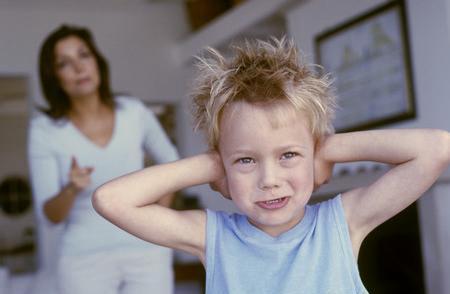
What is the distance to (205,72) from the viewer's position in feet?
3.89

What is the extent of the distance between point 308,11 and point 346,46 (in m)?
0.44

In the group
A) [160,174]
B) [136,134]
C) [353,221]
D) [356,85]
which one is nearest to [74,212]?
[136,134]

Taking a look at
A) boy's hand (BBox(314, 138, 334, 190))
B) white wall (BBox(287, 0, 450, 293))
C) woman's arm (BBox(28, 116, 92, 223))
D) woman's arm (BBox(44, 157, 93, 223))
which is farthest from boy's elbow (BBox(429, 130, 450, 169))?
white wall (BBox(287, 0, 450, 293))

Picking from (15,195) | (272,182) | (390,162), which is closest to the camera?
(272,182)

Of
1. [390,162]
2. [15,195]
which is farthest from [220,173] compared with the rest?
[15,195]

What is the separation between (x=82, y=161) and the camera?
192cm

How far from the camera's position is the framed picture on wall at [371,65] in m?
3.31

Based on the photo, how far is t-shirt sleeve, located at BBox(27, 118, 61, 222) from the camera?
1880 millimetres

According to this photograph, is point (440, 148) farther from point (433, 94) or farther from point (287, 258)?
point (433, 94)

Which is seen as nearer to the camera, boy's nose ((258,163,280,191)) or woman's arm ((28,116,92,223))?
boy's nose ((258,163,280,191))

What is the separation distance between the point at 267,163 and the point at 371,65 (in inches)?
102

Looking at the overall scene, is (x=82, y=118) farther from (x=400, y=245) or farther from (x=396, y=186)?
(x=400, y=245)

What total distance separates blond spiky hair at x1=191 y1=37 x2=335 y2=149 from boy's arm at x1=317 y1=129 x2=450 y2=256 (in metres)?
0.05

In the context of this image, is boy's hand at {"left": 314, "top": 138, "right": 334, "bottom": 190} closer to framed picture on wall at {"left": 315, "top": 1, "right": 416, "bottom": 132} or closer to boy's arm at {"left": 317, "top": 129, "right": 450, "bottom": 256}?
boy's arm at {"left": 317, "top": 129, "right": 450, "bottom": 256}
